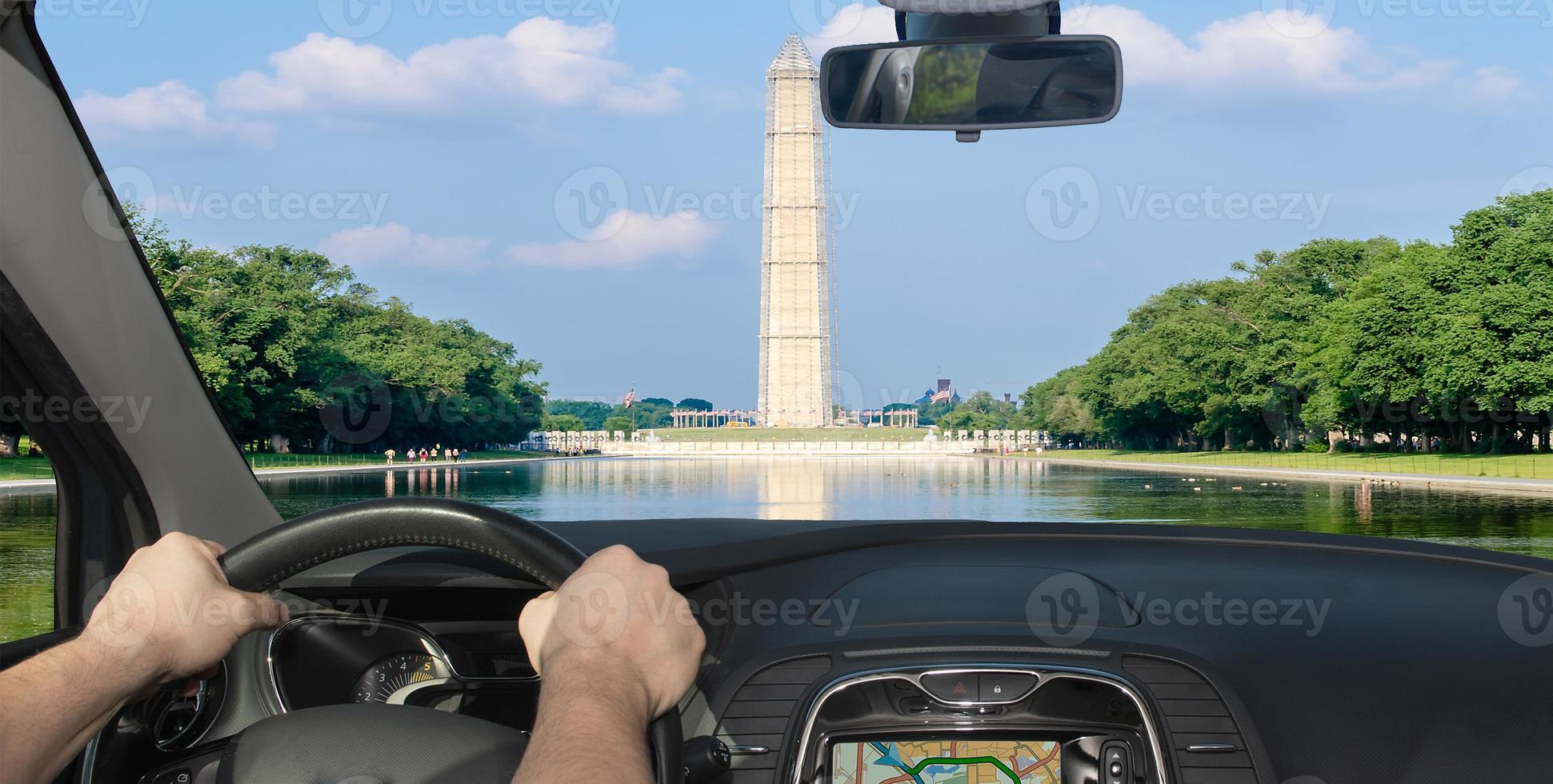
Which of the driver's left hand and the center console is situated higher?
the driver's left hand

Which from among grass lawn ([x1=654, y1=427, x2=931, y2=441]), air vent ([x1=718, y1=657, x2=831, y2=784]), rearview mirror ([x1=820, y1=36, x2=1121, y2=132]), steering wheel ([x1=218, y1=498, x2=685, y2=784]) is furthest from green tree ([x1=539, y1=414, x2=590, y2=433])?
grass lawn ([x1=654, y1=427, x2=931, y2=441])

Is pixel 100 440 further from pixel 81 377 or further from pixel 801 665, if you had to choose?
pixel 801 665

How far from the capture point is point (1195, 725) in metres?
2.04

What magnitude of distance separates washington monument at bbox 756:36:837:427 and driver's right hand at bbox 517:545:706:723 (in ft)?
210

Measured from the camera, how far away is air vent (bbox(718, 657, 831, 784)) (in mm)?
2098

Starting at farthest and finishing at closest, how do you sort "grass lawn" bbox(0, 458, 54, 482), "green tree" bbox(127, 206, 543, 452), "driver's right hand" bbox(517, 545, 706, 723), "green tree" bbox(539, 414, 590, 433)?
1. "green tree" bbox(539, 414, 590, 433)
2. "green tree" bbox(127, 206, 543, 452)
3. "grass lawn" bbox(0, 458, 54, 482)
4. "driver's right hand" bbox(517, 545, 706, 723)

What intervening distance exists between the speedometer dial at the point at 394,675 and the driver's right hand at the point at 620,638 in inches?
53.3

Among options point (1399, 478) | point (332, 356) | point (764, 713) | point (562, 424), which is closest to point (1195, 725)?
point (764, 713)

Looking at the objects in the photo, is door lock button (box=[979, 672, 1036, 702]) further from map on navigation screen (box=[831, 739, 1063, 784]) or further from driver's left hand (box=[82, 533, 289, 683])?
driver's left hand (box=[82, 533, 289, 683])

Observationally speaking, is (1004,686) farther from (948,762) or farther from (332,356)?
(332,356)

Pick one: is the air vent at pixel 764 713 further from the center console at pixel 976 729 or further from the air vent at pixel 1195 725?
the air vent at pixel 1195 725

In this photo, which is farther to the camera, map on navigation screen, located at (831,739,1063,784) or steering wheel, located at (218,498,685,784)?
map on navigation screen, located at (831,739,1063,784)

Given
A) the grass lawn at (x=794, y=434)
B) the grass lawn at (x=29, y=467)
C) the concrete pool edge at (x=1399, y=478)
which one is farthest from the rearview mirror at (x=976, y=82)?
the grass lawn at (x=794, y=434)

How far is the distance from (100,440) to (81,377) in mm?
146
